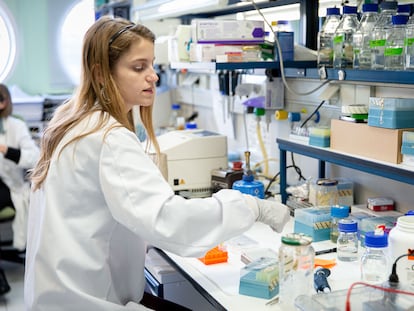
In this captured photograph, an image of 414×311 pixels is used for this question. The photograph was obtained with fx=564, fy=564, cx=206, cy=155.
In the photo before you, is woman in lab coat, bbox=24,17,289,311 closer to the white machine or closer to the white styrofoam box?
the white styrofoam box

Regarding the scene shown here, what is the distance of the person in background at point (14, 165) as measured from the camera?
369 centimetres

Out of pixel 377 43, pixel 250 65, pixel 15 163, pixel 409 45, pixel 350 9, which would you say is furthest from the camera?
pixel 15 163

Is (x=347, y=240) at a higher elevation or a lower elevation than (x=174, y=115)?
lower

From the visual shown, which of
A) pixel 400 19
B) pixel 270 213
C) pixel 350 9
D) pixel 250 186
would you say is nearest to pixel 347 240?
pixel 270 213

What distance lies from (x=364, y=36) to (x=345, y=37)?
93 mm

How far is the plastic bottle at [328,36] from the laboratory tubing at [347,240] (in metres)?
0.66

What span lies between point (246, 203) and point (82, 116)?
51 cm

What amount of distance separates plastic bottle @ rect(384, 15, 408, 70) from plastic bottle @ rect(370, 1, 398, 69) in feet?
0.06

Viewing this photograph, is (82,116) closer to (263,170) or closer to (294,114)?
(294,114)

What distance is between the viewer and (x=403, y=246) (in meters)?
1.42

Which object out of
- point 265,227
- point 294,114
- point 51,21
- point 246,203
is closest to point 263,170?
point 294,114

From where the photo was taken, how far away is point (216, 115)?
342cm

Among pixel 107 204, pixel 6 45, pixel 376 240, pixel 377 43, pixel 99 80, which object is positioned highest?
pixel 6 45

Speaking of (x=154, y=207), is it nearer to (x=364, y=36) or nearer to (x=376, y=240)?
(x=376, y=240)
